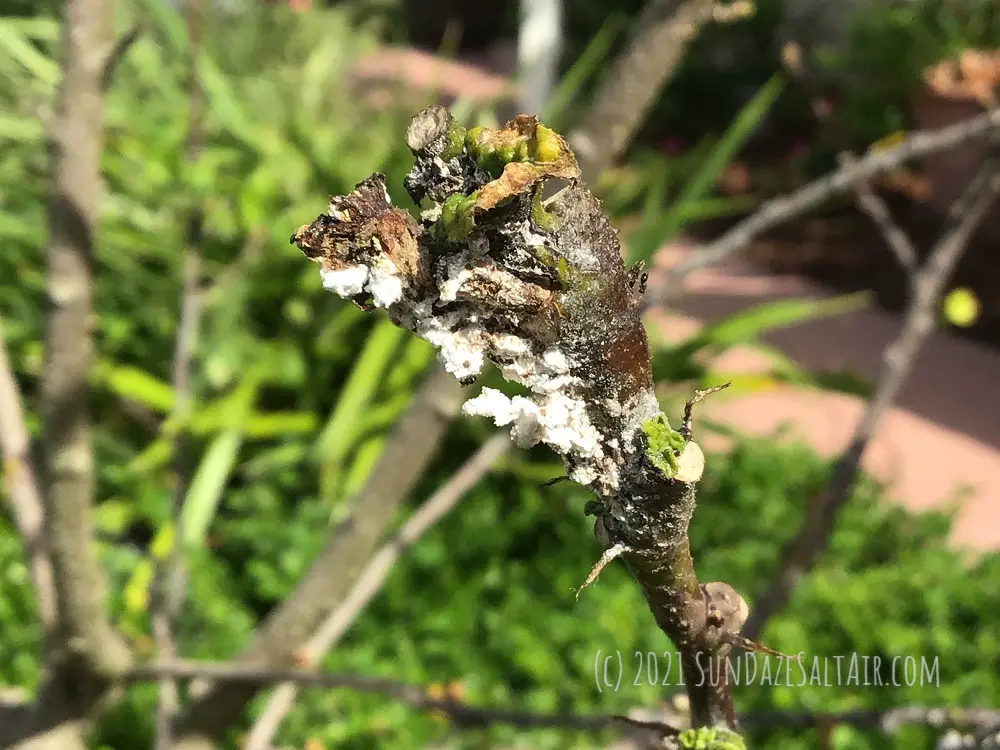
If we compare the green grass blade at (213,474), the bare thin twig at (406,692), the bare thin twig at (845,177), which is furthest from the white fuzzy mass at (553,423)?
the green grass blade at (213,474)

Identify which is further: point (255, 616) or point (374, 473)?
point (255, 616)

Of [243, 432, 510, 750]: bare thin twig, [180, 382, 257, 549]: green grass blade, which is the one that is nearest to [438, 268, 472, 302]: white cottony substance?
[243, 432, 510, 750]: bare thin twig

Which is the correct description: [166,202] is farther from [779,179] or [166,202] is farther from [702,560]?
[779,179]

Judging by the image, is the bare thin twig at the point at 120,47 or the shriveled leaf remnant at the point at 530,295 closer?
the shriveled leaf remnant at the point at 530,295

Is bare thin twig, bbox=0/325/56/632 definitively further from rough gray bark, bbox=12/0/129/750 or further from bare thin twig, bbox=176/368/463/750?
bare thin twig, bbox=176/368/463/750

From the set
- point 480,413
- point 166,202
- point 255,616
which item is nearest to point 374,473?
point 480,413

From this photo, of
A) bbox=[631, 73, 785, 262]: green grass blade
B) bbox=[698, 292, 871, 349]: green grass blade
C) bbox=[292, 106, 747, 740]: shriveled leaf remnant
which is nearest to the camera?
bbox=[292, 106, 747, 740]: shriveled leaf remnant

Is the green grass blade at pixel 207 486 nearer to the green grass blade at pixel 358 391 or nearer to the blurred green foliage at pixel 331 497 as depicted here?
the blurred green foliage at pixel 331 497
